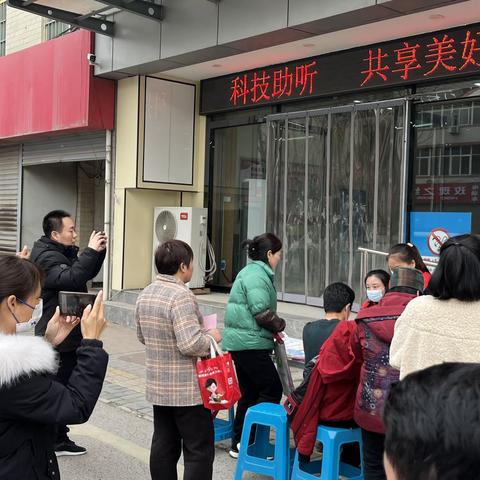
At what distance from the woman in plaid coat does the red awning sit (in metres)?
6.94

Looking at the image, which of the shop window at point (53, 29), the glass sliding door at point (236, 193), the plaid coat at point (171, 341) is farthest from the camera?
the shop window at point (53, 29)

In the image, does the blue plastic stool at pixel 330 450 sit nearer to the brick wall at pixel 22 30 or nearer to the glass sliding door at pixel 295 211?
the glass sliding door at pixel 295 211

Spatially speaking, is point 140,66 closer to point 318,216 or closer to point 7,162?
point 318,216

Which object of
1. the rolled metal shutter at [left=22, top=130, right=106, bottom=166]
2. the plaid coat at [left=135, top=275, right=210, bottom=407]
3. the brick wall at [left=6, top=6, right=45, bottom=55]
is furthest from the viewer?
the brick wall at [left=6, top=6, right=45, bottom=55]

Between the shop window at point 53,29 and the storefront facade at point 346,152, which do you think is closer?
the storefront facade at point 346,152

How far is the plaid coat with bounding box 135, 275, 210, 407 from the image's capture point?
10.9ft

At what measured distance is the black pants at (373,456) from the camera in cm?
308

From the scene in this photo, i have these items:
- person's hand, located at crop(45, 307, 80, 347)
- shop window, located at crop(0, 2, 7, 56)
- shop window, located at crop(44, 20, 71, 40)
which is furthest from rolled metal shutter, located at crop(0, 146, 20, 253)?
person's hand, located at crop(45, 307, 80, 347)

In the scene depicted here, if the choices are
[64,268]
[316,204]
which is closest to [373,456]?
[64,268]

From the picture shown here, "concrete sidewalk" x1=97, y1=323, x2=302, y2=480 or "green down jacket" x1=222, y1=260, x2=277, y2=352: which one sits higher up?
"green down jacket" x1=222, y1=260, x2=277, y2=352

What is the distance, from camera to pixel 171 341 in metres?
3.41

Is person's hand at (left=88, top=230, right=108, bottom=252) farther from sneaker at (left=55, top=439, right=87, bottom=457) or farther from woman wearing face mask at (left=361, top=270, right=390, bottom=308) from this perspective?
woman wearing face mask at (left=361, top=270, right=390, bottom=308)

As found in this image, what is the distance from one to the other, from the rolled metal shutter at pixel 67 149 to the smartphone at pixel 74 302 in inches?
325

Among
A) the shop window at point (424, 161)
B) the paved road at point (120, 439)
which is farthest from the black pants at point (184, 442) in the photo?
the shop window at point (424, 161)
